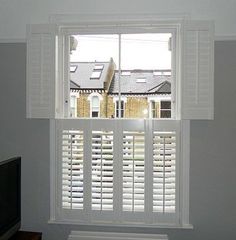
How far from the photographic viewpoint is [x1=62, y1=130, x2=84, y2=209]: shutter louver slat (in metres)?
2.50

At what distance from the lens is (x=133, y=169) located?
2.46 meters

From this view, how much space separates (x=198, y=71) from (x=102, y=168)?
111 cm

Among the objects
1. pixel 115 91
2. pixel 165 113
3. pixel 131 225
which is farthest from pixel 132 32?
pixel 131 225

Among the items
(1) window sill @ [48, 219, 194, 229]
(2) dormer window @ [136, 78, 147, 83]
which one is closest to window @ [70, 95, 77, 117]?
(2) dormer window @ [136, 78, 147, 83]

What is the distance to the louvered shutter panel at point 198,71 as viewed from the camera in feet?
7.66

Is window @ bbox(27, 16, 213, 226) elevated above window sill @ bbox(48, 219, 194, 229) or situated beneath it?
elevated above

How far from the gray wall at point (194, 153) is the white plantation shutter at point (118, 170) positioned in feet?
0.42

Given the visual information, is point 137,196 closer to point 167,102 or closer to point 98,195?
point 98,195

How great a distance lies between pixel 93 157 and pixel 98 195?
324 mm

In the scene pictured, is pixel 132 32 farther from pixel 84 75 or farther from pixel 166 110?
pixel 166 110

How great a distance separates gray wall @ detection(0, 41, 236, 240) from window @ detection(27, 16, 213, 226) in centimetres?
8

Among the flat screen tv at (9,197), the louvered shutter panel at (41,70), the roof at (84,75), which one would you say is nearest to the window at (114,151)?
the louvered shutter panel at (41,70)

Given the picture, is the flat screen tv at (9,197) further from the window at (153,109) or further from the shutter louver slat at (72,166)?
the window at (153,109)

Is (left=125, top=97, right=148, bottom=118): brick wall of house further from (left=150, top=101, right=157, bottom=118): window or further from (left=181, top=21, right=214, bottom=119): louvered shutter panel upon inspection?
(left=181, top=21, right=214, bottom=119): louvered shutter panel
